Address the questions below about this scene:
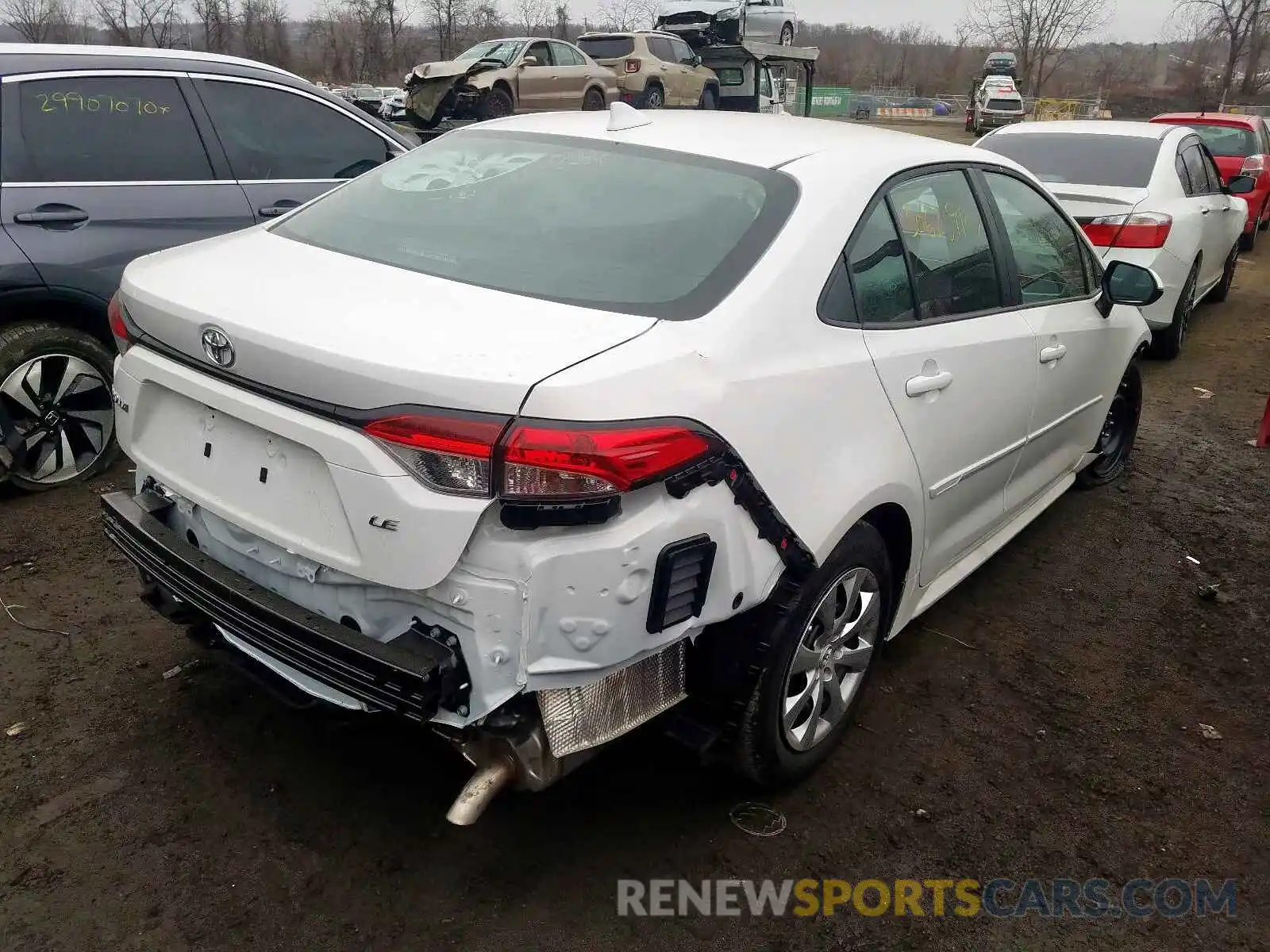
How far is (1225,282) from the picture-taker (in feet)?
31.9

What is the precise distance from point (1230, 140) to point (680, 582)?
1369cm

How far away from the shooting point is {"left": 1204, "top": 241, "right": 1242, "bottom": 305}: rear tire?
9.43 meters

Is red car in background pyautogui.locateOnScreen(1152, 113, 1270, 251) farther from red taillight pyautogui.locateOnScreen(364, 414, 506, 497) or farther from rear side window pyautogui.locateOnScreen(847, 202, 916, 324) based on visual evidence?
red taillight pyautogui.locateOnScreen(364, 414, 506, 497)

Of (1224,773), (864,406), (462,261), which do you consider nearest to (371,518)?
(462,261)

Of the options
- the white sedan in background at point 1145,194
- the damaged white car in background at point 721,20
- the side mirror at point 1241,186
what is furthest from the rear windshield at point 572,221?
the damaged white car in background at point 721,20

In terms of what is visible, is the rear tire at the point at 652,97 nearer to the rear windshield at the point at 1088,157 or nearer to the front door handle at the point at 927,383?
the rear windshield at the point at 1088,157

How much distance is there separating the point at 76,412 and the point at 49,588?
3.35 ft

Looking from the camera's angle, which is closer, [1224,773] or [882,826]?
[882,826]

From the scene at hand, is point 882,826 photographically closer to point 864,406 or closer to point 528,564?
point 864,406

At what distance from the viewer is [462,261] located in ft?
8.29

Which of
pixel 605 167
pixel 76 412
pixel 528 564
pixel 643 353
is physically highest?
pixel 605 167

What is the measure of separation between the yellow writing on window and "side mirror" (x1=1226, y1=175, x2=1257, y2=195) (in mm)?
8246

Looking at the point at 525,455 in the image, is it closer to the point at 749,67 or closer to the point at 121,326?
the point at 121,326

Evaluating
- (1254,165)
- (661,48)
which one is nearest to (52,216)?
(1254,165)
